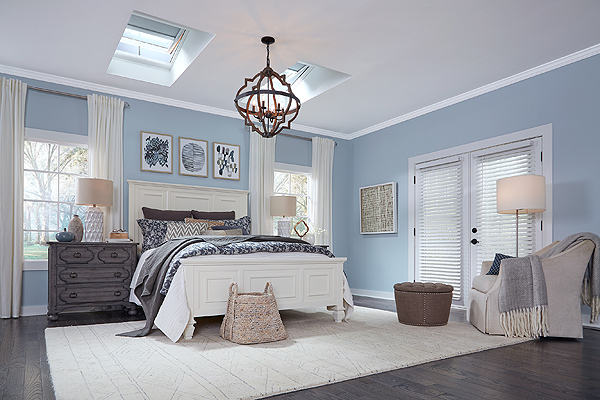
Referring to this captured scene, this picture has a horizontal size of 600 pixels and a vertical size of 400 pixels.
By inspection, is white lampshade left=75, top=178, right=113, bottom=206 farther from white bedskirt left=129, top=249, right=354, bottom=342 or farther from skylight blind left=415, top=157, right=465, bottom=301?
skylight blind left=415, top=157, right=465, bottom=301

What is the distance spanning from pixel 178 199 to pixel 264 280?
2334 millimetres

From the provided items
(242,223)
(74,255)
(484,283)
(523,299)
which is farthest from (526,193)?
(74,255)

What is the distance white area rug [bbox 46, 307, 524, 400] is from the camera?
6.90 ft

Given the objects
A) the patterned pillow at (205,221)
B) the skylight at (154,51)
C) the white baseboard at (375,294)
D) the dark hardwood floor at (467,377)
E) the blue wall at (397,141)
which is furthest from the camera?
the white baseboard at (375,294)

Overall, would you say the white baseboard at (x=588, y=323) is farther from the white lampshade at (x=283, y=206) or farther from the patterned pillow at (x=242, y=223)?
the patterned pillow at (x=242, y=223)

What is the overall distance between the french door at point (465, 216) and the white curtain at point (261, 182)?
2009 millimetres

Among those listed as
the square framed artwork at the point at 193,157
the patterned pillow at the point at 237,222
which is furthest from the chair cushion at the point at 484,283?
the square framed artwork at the point at 193,157

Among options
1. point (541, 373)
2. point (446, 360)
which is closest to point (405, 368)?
point (446, 360)

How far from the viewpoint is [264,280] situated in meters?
3.57

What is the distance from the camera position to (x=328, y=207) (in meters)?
6.64

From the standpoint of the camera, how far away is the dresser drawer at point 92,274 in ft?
13.8

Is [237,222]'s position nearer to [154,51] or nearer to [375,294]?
[154,51]

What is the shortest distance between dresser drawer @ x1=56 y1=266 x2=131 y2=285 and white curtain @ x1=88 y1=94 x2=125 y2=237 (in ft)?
2.21

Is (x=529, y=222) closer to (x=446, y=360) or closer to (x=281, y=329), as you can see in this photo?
(x=446, y=360)
